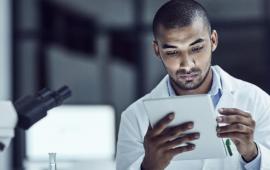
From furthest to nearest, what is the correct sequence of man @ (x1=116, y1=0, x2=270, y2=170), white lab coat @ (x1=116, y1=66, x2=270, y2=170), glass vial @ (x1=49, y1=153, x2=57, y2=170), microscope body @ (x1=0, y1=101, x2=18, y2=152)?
white lab coat @ (x1=116, y1=66, x2=270, y2=170)
man @ (x1=116, y1=0, x2=270, y2=170)
glass vial @ (x1=49, y1=153, x2=57, y2=170)
microscope body @ (x1=0, y1=101, x2=18, y2=152)

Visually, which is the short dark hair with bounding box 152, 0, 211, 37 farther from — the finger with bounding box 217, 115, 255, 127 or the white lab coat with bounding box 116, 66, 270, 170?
the finger with bounding box 217, 115, 255, 127

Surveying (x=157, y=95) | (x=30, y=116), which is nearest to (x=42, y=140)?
(x=157, y=95)

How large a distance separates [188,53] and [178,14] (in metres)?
0.13

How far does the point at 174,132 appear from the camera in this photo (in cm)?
187

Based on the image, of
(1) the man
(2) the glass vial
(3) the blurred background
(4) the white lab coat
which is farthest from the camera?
(3) the blurred background

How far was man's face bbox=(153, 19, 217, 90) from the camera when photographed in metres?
2.11

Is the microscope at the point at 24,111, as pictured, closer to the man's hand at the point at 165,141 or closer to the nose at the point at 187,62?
the man's hand at the point at 165,141

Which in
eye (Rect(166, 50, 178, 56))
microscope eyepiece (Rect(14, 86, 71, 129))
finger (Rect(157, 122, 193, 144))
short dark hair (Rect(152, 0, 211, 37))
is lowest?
finger (Rect(157, 122, 193, 144))

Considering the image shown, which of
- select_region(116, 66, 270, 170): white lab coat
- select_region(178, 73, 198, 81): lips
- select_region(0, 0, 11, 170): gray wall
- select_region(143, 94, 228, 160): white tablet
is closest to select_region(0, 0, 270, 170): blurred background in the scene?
select_region(0, 0, 11, 170): gray wall

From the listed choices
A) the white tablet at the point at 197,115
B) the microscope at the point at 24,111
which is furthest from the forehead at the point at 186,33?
the microscope at the point at 24,111

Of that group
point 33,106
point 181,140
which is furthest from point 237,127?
point 33,106

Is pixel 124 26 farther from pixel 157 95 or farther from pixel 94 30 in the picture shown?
Answer: pixel 157 95

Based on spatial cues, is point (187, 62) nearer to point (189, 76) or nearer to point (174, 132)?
point (189, 76)

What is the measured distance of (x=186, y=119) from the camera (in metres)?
1.89
